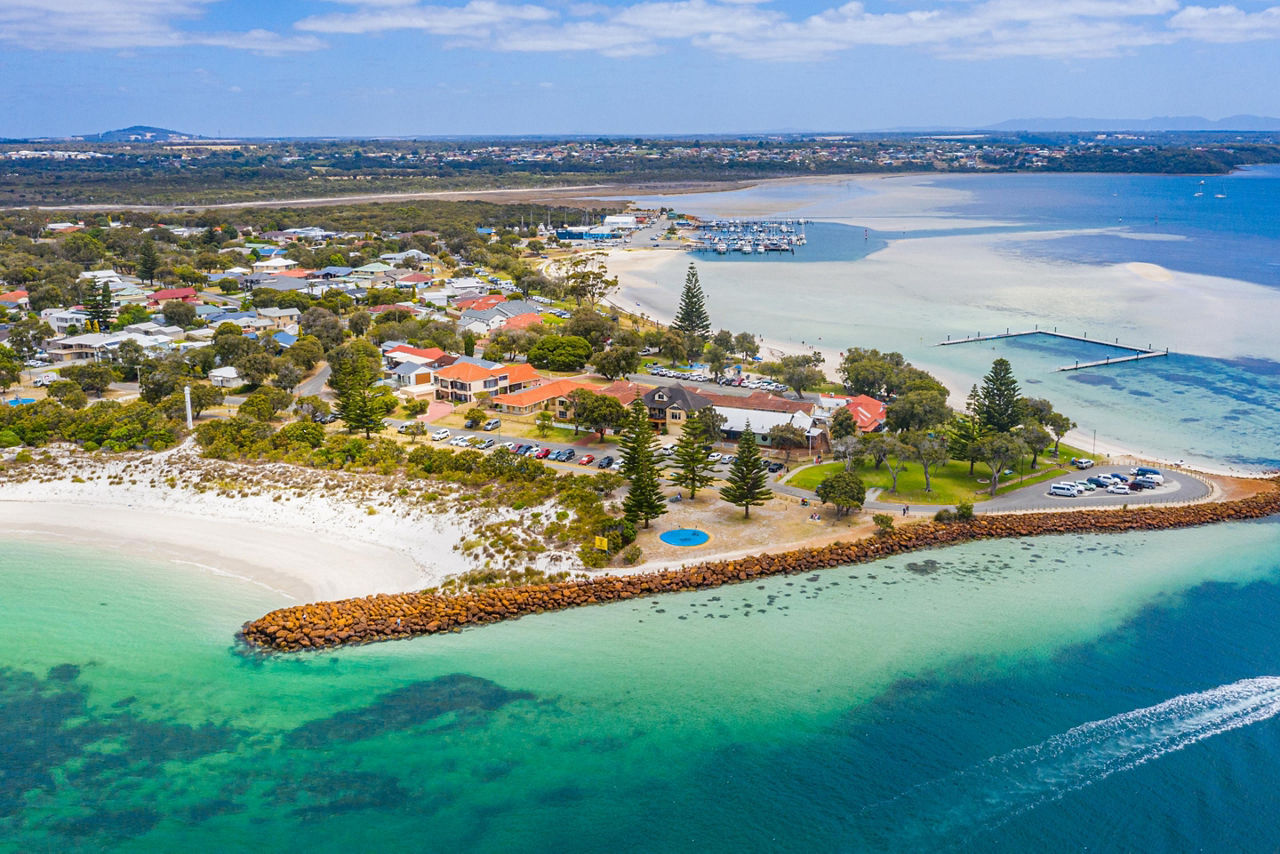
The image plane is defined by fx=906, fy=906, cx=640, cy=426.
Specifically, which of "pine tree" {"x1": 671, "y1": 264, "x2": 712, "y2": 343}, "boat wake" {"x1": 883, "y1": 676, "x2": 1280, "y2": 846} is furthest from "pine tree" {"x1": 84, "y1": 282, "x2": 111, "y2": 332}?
"boat wake" {"x1": 883, "y1": 676, "x2": 1280, "y2": 846}

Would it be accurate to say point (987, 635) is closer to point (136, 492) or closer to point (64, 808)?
point (64, 808)

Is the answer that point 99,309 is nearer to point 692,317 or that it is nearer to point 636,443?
point 692,317

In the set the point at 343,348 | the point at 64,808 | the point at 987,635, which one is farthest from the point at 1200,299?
the point at 64,808

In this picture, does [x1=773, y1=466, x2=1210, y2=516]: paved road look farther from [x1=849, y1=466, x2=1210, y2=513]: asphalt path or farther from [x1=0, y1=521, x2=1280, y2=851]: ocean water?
[x1=0, y1=521, x2=1280, y2=851]: ocean water

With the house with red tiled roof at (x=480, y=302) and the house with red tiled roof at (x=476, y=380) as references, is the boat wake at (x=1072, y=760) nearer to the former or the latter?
the house with red tiled roof at (x=476, y=380)

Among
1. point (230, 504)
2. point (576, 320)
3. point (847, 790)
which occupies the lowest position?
point (847, 790)

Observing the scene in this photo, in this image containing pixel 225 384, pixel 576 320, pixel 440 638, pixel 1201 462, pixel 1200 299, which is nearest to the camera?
pixel 440 638
